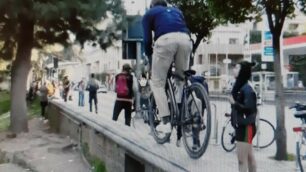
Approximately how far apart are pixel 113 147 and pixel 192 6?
987cm

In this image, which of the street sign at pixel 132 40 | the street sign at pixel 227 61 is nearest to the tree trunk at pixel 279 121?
the street sign at pixel 227 61

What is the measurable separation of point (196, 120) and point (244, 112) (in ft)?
2.75

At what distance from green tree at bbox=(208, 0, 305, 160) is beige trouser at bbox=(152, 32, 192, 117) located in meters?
3.78

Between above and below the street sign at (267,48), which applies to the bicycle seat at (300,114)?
below

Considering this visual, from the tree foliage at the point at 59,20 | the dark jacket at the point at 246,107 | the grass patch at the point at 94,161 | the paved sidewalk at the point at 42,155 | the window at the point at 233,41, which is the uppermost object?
the tree foliage at the point at 59,20

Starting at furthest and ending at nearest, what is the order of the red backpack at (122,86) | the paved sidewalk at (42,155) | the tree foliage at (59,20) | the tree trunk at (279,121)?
the tree foliage at (59,20), the red backpack at (122,86), the paved sidewalk at (42,155), the tree trunk at (279,121)

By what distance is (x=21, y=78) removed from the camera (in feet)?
66.1

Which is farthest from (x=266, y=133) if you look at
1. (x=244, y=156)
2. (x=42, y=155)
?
(x=244, y=156)

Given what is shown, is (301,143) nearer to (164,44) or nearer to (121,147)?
(121,147)

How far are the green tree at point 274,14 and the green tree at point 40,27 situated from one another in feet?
22.7

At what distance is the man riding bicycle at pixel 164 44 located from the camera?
5.91 m

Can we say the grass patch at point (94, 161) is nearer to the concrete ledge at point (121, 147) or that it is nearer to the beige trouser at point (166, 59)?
Answer: the concrete ledge at point (121, 147)

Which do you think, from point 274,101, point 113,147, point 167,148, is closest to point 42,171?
point 113,147

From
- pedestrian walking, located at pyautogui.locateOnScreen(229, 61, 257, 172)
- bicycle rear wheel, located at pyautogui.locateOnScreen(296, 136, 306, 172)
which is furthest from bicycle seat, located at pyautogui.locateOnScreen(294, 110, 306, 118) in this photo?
pedestrian walking, located at pyautogui.locateOnScreen(229, 61, 257, 172)
